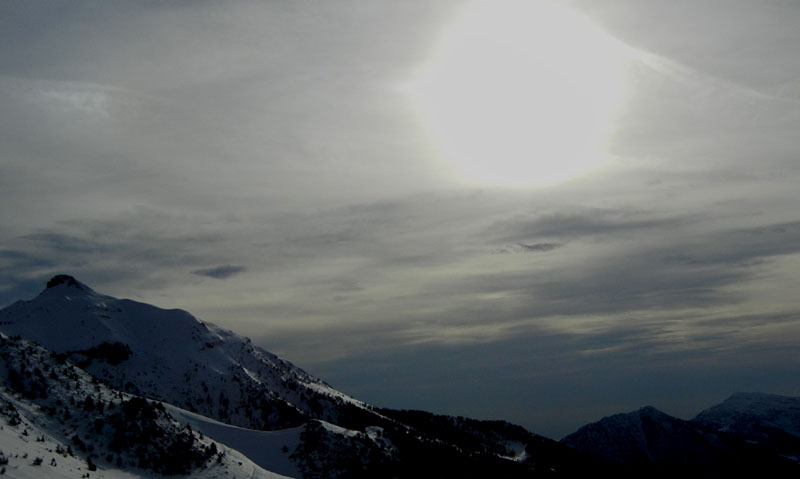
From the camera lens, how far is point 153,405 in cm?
12875

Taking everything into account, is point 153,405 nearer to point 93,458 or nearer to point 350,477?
point 93,458

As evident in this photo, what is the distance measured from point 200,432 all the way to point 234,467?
829 inches

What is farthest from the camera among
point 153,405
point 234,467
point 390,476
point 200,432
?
point 390,476

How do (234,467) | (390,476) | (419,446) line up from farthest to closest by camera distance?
(419,446) → (390,476) → (234,467)

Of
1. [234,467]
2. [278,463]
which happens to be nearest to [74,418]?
[234,467]

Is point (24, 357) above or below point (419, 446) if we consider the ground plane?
above

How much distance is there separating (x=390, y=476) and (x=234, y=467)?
43106 mm

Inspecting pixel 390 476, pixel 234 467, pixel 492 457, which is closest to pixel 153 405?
pixel 234 467

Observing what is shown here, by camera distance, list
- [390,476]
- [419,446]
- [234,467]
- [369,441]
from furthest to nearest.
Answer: [419,446] → [369,441] → [390,476] → [234,467]

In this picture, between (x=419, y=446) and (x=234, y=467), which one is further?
(x=419, y=446)

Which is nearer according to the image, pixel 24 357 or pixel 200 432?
pixel 24 357

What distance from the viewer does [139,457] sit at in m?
110

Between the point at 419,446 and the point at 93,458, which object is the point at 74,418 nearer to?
the point at 93,458

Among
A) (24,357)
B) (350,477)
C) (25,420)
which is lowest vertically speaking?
(350,477)
